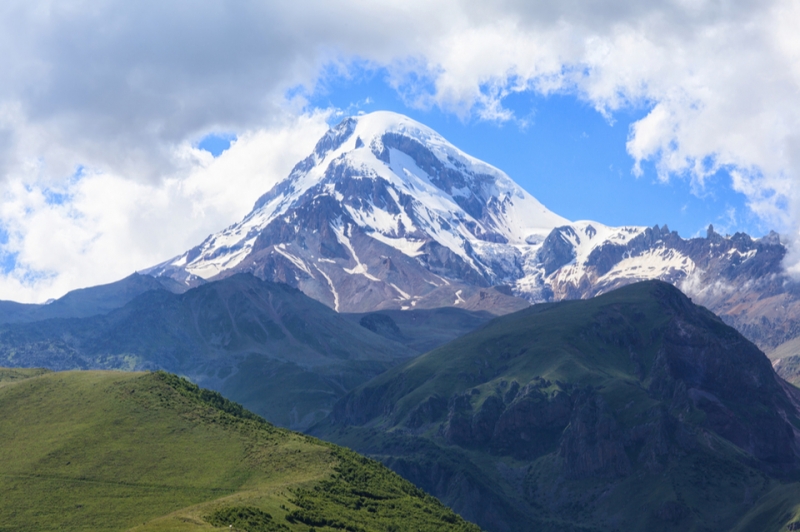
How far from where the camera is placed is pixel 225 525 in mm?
198875

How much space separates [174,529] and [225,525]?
38.4 feet

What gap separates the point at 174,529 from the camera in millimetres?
189875
